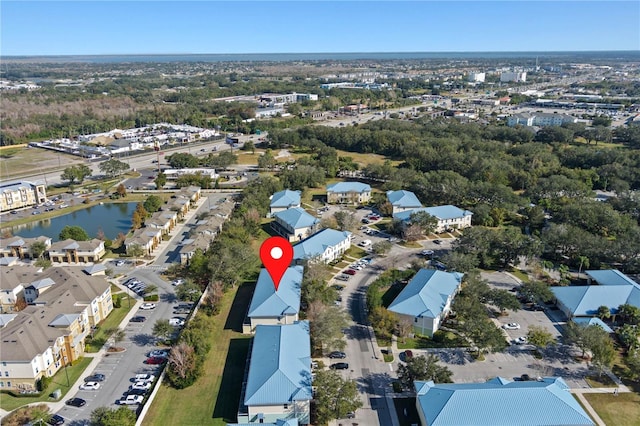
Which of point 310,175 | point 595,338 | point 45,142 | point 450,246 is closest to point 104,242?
point 310,175

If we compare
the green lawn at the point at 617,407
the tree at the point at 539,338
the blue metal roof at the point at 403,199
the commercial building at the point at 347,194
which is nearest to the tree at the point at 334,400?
the tree at the point at 539,338

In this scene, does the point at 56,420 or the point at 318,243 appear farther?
the point at 318,243

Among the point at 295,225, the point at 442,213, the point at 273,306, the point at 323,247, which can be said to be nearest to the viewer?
the point at 273,306

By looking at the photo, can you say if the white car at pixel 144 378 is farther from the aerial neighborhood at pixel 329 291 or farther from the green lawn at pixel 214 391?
the green lawn at pixel 214 391

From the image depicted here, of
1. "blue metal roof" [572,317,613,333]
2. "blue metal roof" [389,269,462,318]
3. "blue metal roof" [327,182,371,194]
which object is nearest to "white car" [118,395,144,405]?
"blue metal roof" [389,269,462,318]

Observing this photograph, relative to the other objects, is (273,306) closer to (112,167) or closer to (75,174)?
(75,174)

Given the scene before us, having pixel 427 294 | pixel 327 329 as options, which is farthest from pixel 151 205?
pixel 427 294
